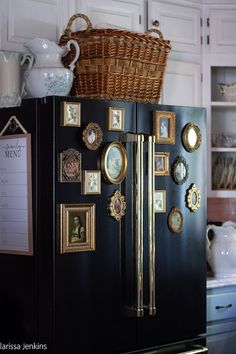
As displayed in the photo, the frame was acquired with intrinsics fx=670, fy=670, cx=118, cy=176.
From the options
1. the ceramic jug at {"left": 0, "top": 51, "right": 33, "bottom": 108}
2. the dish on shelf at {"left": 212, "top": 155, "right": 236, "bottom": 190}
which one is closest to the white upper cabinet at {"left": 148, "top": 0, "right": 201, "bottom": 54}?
the dish on shelf at {"left": 212, "top": 155, "right": 236, "bottom": 190}

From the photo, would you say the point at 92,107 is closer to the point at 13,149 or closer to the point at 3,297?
the point at 13,149

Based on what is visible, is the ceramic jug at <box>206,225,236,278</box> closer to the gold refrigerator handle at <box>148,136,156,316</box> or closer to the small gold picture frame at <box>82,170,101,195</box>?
the gold refrigerator handle at <box>148,136,156,316</box>

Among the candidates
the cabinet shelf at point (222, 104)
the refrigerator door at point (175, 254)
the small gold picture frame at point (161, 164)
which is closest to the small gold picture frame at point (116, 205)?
the refrigerator door at point (175, 254)

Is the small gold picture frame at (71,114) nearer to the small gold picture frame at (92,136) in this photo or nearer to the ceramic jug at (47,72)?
the small gold picture frame at (92,136)

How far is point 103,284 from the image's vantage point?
249 cm

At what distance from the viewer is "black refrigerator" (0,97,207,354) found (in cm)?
238

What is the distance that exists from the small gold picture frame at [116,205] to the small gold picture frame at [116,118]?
9.6 inches

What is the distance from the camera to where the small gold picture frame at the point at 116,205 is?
2.51m

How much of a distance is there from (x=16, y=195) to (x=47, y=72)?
1.71 ft

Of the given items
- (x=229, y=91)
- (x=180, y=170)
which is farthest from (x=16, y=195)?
(x=229, y=91)

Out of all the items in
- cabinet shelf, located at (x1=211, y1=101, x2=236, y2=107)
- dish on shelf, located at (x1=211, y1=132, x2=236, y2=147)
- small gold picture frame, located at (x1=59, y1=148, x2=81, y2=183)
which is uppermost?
cabinet shelf, located at (x1=211, y1=101, x2=236, y2=107)

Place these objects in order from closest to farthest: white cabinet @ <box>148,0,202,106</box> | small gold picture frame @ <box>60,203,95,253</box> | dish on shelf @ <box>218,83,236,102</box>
Answer: small gold picture frame @ <box>60,203,95,253</box> → white cabinet @ <box>148,0,202,106</box> → dish on shelf @ <box>218,83,236,102</box>

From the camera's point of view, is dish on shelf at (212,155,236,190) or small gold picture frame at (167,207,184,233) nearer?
small gold picture frame at (167,207,184,233)

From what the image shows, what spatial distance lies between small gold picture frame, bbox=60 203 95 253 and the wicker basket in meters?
0.58
